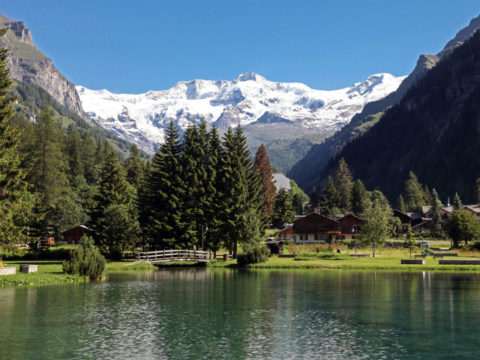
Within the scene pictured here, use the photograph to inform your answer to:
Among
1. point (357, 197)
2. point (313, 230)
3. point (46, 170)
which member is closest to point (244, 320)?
point (46, 170)

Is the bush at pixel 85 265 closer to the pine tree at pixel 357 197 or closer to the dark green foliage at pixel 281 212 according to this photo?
the dark green foliage at pixel 281 212

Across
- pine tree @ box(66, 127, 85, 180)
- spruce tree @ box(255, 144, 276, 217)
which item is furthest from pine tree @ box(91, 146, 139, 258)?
pine tree @ box(66, 127, 85, 180)

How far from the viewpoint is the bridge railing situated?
260 ft

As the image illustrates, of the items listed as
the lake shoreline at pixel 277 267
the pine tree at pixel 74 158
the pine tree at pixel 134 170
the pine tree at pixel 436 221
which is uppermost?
the pine tree at pixel 74 158

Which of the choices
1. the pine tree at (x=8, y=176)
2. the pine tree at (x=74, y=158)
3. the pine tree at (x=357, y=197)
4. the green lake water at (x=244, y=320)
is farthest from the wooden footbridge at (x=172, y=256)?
the pine tree at (x=357, y=197)

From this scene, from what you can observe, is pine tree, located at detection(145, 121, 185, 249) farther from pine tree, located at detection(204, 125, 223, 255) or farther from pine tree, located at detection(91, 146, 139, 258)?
pine tree, located at detection(204, 125, 223, 255)

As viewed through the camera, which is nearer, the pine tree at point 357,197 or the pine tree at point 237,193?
the pine tree at point 237,193

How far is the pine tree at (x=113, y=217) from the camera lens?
8288cm

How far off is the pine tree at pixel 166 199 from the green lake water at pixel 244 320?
1042 inches

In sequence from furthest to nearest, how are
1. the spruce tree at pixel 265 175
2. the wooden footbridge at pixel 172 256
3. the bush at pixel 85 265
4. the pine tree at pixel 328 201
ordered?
the pine tree at pixel 328 201 < the spruce tree at pixel 265 175 < the wooden footbridge at pixel 172 256 < the bush at pixel 85 265

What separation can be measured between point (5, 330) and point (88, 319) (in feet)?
17.6

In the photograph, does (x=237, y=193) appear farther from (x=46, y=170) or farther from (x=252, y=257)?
(x=46, y=170)

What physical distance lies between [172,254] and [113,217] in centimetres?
1130

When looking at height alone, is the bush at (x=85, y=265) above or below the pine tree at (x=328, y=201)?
below
